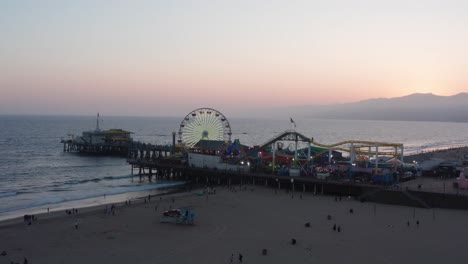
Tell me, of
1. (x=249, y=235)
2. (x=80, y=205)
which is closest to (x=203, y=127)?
(x=80, y=205)

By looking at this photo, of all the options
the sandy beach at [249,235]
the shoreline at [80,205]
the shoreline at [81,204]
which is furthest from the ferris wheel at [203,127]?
the sandy beach at [249,235]

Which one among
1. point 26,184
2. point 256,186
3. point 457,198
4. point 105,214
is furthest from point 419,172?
point 26,184

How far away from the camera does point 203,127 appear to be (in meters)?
76.9

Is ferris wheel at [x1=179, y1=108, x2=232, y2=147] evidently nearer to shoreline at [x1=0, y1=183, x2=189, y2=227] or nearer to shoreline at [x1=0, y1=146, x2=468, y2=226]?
shoreline at [x1=0, y1=146, x2=468, y2=226]

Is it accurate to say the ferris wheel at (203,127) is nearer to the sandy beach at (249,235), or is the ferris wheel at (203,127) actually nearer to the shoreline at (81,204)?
the shoreline at (81,204)

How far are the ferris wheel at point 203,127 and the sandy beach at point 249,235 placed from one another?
3701 centimetres

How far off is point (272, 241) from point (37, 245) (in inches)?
563

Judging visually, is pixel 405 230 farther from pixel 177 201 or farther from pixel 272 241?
pixel 177 201

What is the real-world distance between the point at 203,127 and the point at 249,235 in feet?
160

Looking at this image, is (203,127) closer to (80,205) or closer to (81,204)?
(81,204)

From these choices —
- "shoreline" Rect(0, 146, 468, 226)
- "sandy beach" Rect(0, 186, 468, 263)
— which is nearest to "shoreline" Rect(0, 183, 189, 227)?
"shoreline" Rect(0, 146, 468, 226)

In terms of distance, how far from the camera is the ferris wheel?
76312 mm

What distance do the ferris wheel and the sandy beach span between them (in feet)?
121

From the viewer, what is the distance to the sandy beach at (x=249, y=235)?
24.7m
